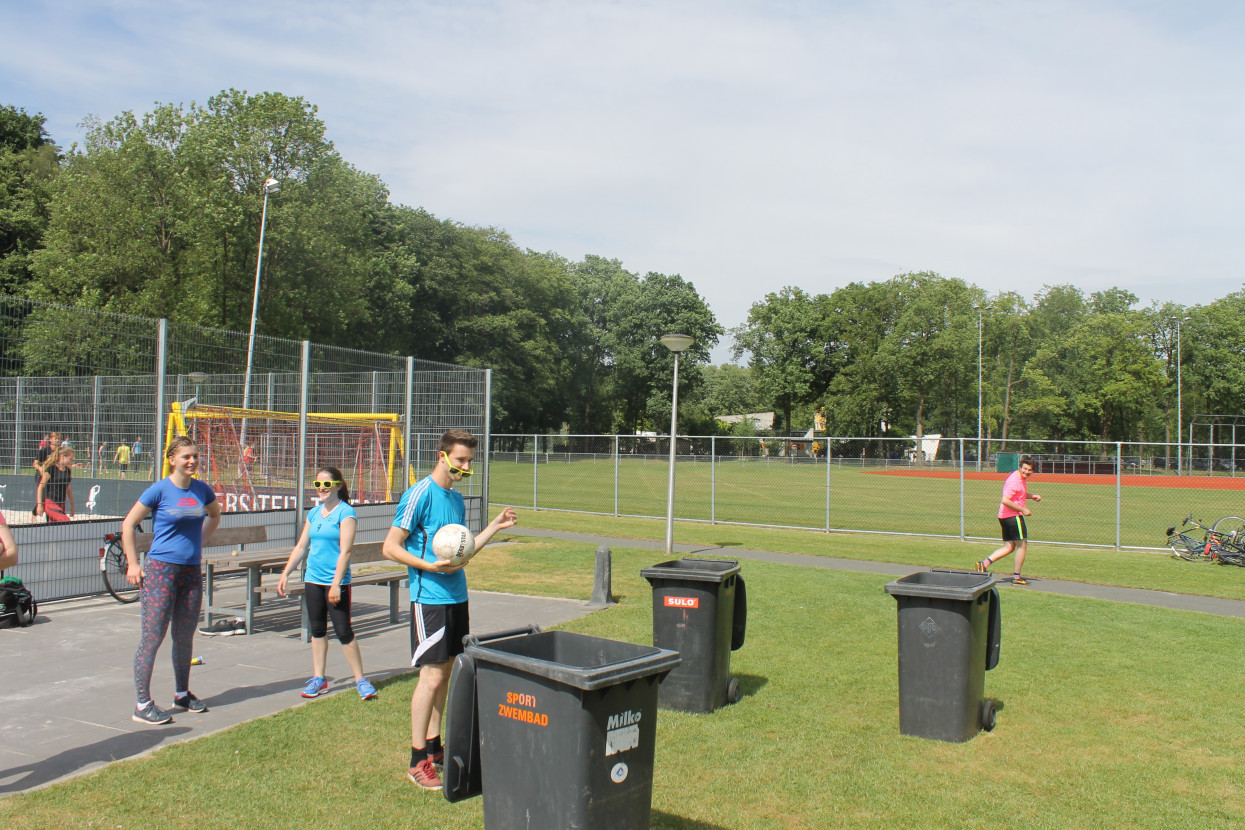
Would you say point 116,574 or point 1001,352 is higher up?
point 1001,352

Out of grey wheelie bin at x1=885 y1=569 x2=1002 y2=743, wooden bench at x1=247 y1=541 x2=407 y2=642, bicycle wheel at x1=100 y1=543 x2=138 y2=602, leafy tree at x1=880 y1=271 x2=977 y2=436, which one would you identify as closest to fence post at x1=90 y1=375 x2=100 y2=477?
bicycle wheel at x1=100 y1=543 x2=138 y2=602

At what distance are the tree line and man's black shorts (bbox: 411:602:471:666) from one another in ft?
101

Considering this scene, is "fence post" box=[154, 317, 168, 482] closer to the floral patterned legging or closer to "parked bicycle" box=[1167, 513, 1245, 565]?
the floral patterned legging

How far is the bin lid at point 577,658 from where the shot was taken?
3.16 meters

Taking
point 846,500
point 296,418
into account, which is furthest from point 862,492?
point 296,418

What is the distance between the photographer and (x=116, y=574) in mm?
10094

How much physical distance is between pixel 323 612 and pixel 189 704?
1.06 metres

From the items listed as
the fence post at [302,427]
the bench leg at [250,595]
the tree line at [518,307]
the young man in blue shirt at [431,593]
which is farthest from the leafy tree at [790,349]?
the young man in blue shirt at [431,593]

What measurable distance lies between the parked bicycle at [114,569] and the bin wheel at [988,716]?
895cm

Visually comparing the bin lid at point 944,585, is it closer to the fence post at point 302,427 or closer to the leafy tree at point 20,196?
the fence post at point 302,427

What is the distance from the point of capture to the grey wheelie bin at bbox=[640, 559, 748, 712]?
20.2ft

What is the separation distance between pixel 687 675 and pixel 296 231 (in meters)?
33.0

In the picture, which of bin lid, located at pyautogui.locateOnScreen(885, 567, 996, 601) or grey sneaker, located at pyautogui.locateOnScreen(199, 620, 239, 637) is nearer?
bin lid, located at pyautogui.locateOnScreen(885, 567, 996, 601)

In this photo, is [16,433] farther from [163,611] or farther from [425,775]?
[425,775]
